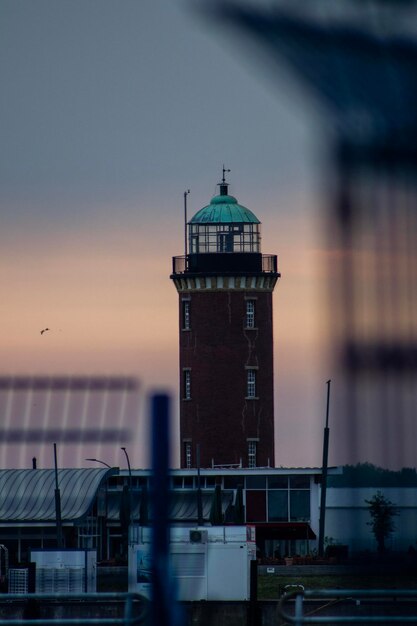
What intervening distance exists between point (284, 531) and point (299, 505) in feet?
7.07

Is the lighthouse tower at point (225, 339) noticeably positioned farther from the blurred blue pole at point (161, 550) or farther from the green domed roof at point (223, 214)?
the blurred blue pole at point (161, 550)

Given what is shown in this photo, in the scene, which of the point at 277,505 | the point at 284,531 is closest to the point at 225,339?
the point at 277,505

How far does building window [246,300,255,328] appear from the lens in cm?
7256

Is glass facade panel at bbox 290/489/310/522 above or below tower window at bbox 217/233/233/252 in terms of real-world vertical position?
below

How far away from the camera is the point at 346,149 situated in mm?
4613

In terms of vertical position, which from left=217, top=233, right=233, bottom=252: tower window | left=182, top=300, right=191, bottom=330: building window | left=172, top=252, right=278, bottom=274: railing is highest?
left=217, top=233, right=233, bottom=252: tower window

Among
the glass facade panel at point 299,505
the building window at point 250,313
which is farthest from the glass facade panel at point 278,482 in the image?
the building window at point 250,313

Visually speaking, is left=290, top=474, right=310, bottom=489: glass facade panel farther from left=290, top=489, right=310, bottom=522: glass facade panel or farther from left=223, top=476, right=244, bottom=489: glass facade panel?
left=223, top=476, right=244, bottom=489: glass facade panel

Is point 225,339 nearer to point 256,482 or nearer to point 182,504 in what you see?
point 256,482

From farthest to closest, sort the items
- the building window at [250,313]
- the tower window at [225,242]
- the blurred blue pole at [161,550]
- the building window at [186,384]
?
the tower window at [225,242] → the building window at [250,313] → the building window at [186,384] → the blurred blue pole at [161,550]

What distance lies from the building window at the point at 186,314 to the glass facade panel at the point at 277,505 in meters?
9.51

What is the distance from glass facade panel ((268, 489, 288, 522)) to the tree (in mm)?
63314

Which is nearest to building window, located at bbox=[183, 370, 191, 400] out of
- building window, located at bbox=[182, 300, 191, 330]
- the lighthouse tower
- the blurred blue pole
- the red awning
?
the lighthouse tower

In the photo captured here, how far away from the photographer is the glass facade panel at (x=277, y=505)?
67562mm
